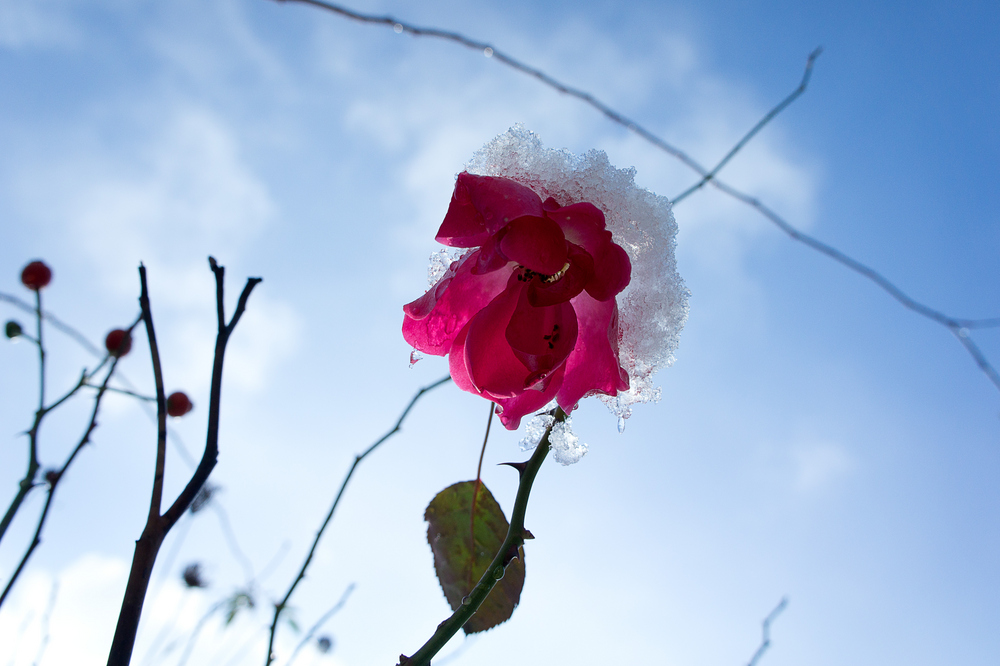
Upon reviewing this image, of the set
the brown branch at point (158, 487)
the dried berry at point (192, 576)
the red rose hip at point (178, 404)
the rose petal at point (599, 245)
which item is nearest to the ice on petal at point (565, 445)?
the rose petal at point (599, 245)

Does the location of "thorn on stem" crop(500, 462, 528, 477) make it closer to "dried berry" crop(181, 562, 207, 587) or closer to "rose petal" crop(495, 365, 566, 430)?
"rose petal" crop(495, 365, 566, 430)

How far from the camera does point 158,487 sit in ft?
1.46

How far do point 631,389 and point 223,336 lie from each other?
13.9 inches

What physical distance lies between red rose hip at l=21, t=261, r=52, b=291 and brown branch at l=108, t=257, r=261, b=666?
81 centimetres

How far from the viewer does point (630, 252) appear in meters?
0.52

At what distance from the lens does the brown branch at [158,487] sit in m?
0.40

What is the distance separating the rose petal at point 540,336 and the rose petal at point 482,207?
0.24 ft

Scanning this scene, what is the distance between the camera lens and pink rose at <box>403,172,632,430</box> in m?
0.45

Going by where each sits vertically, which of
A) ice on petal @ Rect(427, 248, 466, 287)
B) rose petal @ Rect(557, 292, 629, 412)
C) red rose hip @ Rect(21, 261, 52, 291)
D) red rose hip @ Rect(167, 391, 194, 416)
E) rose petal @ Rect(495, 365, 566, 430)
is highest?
red rose hip @ Rect(21, 261, 52, 291)

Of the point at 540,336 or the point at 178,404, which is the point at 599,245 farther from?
the point at 178,404

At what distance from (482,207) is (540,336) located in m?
0.12

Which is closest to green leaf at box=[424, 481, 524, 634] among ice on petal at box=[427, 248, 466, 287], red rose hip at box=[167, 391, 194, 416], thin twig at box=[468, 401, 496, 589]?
thin twig at box=[468, 401, 496, 589]

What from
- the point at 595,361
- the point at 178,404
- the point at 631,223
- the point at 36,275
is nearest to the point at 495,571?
the point at 595,361

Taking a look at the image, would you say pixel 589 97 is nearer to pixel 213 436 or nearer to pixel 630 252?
pixel 630 252
